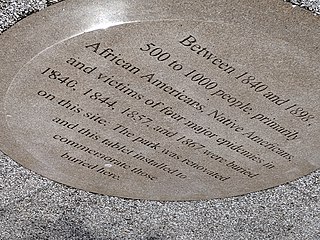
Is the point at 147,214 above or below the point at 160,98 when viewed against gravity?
below

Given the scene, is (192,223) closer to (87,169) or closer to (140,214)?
(140,214)

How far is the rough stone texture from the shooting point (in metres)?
2.33

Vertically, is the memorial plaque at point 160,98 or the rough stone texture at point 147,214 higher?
the memorial plaque at point 160,98

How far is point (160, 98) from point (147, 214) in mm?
730

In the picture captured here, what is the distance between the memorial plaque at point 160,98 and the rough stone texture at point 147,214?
79 millimetres

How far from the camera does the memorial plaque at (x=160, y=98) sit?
162 centimetres

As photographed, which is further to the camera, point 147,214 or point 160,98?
point 147,214

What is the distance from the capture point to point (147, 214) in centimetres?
248

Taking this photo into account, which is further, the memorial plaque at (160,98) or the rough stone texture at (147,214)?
the rough stone texture at (147,214)

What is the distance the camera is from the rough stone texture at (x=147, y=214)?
7.63ft

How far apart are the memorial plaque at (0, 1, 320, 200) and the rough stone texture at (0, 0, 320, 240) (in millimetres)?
79

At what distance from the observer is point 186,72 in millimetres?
1751

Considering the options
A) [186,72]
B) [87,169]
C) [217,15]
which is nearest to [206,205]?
[87,169]

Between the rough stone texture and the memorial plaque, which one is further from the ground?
the memorial plaque
